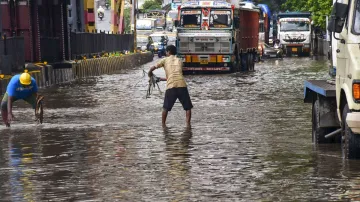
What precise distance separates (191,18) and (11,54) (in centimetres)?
1298

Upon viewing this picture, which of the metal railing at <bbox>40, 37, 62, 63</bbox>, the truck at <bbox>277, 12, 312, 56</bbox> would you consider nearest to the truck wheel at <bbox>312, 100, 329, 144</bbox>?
the metal railing at <bbox>40, 37, 62, 63</bbox>

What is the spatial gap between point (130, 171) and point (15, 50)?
23177 mm

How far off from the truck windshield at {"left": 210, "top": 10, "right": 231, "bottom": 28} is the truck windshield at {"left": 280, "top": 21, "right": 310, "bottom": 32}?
107ft

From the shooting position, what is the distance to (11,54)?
35594 millimetres

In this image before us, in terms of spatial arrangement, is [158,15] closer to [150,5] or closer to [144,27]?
[150,5]

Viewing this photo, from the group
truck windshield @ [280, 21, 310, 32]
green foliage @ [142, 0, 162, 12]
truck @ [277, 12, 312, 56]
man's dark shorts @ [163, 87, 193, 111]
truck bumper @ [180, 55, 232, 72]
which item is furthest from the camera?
green foliage @ [142, 0, 162, 12]

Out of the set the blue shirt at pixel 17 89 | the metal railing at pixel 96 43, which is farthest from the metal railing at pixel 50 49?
the blue shirt at pixel 17 89

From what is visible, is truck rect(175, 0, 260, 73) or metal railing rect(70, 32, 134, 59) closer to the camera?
truck rect(175, 0, 260, 73)

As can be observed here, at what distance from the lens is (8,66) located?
3328 cm

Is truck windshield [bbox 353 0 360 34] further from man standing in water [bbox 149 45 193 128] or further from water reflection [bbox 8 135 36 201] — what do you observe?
man standing in water [bbox 149 45 193 128]

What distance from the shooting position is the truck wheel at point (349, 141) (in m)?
13.8

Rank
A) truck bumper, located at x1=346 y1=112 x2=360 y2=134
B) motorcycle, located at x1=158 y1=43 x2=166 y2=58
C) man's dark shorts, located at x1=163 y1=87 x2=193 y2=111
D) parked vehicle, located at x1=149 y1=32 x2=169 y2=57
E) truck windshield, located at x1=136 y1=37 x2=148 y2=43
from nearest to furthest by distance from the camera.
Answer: truck bumper, located at x1=346 y1=112 x2=360 y2=134, man's dark shorts, located at x1=163 y1=87 x2=193 y2=111, motorcycle, located at x1=158 y1=43 x2=166 y2=58, parked vehicle, located at x1=149 y1=32 x2=169 y2=57, truck windshield, located at x1=136 y1=37 x2=148 y2=43

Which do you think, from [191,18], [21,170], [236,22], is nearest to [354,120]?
[21,170]

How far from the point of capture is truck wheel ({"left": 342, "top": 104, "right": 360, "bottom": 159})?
13789mm
